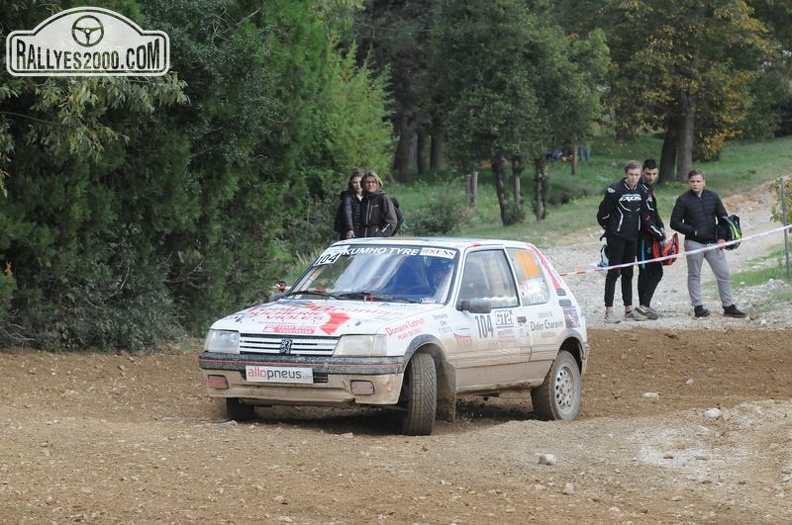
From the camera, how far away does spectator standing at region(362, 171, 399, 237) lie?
16.3 m

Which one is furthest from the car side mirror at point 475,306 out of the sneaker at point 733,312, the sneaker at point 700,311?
the sneaker at point 733,312

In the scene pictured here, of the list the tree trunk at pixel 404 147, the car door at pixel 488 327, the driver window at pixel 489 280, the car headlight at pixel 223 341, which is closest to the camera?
the car headlight at pixel 223 341

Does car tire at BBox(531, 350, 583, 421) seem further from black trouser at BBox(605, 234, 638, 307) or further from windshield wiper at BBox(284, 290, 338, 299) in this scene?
black trouser at BBox(605, 234, 638, 307)

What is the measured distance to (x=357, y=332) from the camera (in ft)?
32.6

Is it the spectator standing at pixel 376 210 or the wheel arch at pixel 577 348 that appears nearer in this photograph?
the wheel arch at pixel 577 348

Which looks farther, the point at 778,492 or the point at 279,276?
the point at 279,276

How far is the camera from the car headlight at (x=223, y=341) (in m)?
10.3

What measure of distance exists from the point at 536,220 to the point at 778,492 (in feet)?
99.3

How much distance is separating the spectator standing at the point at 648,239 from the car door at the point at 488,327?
6.68 meters

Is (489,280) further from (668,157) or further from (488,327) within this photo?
(668,157)

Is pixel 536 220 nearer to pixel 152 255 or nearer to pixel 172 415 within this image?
pixel 152 255

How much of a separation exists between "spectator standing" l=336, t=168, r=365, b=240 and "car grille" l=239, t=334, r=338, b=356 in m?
6.25

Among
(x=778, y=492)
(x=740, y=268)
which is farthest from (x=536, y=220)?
(x=778, y=492)

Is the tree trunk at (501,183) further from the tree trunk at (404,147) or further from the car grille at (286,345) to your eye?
the car grille at (286,345)
